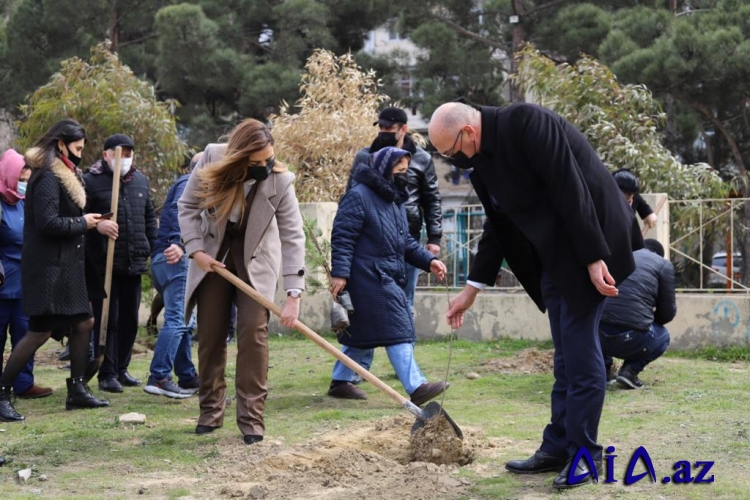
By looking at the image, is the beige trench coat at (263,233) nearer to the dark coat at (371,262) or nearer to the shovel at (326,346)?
the shovel at (326,346)

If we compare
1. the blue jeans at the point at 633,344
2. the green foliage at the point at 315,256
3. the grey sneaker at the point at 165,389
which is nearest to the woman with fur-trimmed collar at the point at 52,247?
the grey sneaker at the point at 165,389

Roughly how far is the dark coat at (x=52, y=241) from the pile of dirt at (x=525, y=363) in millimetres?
3833

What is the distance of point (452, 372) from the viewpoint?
30.1 feet

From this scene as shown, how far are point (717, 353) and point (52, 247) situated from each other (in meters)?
6.32

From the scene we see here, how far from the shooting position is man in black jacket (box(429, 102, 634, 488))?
468 centimetres

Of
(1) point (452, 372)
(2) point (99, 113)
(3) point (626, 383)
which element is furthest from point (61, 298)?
(2) point (99, 113)

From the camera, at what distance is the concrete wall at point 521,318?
10.0 meters

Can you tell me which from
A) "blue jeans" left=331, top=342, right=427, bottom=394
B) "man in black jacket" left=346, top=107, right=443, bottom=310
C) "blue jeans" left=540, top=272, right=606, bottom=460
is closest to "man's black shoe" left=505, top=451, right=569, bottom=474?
"blue jeans" left=540, top=272, right=606, bottom=460

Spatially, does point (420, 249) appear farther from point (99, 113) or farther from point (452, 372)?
point (99, 113)

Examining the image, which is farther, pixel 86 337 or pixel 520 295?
pixel 520 295

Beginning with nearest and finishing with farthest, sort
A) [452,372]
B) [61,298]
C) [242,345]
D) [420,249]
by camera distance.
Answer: [242,345] → [61,298] → [420,249] → [452,372]

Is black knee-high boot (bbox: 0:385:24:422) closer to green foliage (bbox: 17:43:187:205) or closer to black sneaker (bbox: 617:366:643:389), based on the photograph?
black sneaker (bbox: 617:366:643:389)

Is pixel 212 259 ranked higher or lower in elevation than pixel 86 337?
higher

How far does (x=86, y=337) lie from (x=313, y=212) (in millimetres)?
4901
